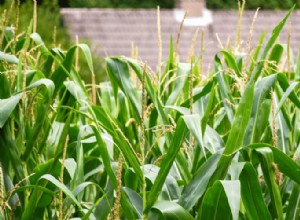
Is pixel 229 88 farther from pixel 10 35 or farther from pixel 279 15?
pixel 279 15

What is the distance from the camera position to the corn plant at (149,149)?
5.58 feet

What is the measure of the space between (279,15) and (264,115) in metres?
8.85

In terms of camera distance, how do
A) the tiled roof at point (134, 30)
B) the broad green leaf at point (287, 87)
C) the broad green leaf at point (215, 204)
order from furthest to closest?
the tiled roof at point (134, 30) < the broad green leaf at point (287, 87) < the broad green leaf at point (215, 204)

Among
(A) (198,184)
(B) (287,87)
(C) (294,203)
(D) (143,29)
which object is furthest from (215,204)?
(D) (143,29)

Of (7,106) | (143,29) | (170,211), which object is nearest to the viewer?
(170,211)

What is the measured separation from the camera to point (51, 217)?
1.99 metres

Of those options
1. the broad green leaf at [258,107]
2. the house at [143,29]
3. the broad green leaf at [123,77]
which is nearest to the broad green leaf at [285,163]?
the broad green leaf at [258,107]

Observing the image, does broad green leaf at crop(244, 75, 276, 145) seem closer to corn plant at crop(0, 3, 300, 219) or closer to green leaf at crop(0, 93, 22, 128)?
corn plant at crop(0, 3, 300, 219)

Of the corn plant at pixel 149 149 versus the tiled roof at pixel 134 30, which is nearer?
the corn plant at pixel 149 149

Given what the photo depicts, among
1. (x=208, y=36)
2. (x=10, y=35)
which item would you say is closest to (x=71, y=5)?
(x=208, y=36)

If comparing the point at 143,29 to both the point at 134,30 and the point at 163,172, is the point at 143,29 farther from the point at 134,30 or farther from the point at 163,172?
the point at 163,172

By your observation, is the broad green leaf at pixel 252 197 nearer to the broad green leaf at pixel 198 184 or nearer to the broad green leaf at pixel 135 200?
the broad green leaf at pixel 198 184

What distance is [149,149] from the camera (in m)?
1.96

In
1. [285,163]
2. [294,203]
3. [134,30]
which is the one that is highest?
[285,163]
